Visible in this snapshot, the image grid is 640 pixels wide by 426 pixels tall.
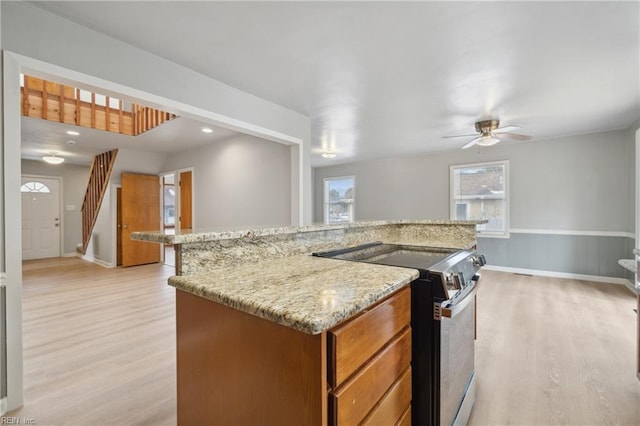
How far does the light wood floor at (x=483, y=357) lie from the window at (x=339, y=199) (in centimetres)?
397

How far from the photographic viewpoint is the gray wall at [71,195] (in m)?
7.62

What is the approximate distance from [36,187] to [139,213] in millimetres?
3288

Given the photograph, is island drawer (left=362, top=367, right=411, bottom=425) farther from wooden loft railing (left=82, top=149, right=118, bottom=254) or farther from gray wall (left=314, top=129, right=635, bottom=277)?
wooden loft railing (left=82, top=149, right=118, bottom=254)

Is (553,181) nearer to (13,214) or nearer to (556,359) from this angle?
(556,359)

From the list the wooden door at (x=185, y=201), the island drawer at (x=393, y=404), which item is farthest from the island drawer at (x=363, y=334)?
the wooden door at (x=185, y=201)

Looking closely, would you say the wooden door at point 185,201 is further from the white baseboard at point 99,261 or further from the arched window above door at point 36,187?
the arched window above door at point 36,187

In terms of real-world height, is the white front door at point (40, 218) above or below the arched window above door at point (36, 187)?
below

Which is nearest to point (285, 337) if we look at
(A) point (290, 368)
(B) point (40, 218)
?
(A) point (290, 368)

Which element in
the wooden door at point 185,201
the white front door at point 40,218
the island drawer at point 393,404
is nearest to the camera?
the island drawer at point 393,404

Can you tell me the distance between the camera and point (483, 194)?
5.65 metres

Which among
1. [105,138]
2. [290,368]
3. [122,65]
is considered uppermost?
[105,138]

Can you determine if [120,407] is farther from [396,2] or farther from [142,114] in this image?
[142,114]

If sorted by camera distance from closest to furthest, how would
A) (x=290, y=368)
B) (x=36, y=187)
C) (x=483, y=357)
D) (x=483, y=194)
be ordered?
(x=290, y=368), (x=483, y=357), (x=483, y=194), (x=36, y=187)

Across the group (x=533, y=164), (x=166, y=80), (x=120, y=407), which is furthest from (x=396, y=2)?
(x=533, y=164)
